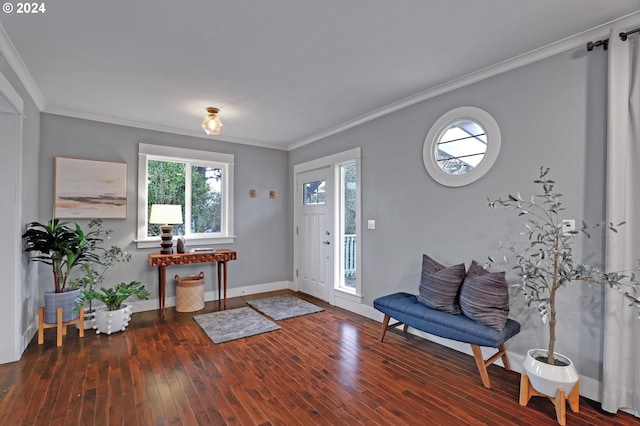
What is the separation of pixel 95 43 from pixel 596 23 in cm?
349

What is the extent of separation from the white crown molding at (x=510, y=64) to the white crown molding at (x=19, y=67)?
3255mm

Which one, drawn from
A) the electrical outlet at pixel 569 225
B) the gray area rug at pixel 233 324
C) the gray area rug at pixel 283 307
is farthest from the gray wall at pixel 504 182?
the gray area rug at pixel 233 324

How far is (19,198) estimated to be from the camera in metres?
2.78

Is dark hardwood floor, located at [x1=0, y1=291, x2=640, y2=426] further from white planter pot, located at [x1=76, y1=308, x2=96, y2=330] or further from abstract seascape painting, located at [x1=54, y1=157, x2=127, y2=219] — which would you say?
abstract seascape painting, located at [x1=54, y1=157, x2=127, y2=219]

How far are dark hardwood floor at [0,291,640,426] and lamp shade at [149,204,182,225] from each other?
1359 millimetres

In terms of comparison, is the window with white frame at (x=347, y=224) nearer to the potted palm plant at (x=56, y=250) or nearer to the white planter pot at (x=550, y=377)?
the white planter pot at (x=550, y=377)

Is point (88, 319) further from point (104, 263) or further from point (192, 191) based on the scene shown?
point (192, 191)

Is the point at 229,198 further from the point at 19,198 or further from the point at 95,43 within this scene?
the point at 95,43

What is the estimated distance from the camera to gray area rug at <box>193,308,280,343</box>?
11.1 ft

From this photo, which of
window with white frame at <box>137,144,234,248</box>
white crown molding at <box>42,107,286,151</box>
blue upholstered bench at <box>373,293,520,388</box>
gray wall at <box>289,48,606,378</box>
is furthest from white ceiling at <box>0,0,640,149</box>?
blue upholstered bench at <box>373,293,520,388</box>

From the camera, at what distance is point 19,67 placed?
2.65 m

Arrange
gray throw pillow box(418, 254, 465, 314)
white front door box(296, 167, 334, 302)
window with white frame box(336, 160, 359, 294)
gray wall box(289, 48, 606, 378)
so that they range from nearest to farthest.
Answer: gray wall box(289, 48, 606, 378) < gray throw pillow box(418, 254, 465, 314) < window with white frame box(336, 160, 359, 294) < white front door box(296, 167, 334, 302)

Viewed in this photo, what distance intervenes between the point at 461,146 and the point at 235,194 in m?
3.39

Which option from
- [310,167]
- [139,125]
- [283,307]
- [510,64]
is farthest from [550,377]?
[139,125]
